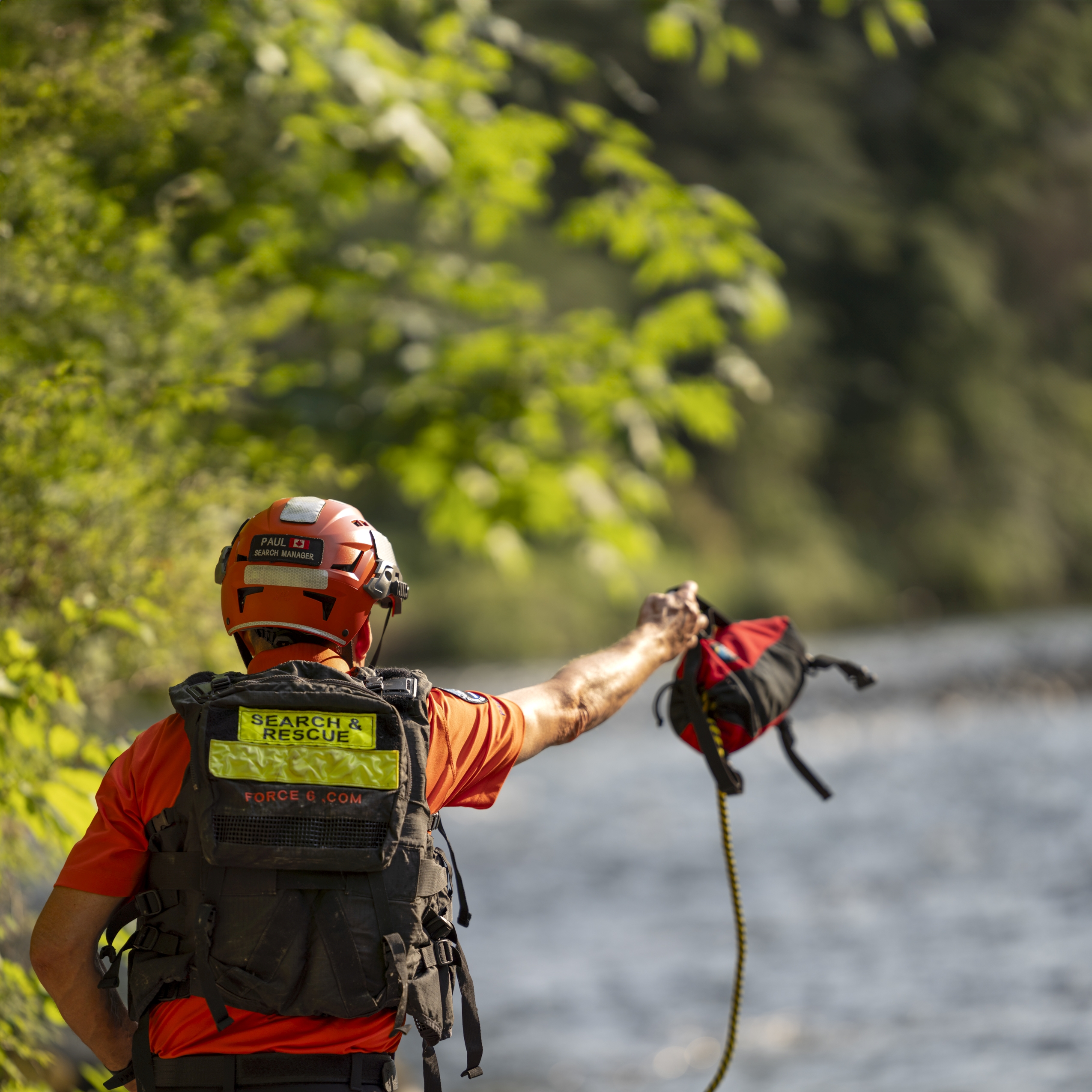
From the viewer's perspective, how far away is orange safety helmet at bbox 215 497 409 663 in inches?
98.9

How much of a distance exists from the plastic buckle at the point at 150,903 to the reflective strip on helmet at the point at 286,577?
617 millimetres

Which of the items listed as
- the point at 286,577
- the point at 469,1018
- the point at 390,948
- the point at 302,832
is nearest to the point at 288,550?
the point at 286,577

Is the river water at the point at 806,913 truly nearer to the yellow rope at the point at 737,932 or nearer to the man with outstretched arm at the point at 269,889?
the yellow rope at the point at 737,932

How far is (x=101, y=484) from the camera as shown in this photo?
174 inches

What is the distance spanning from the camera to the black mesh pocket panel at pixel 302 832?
2.29 meters

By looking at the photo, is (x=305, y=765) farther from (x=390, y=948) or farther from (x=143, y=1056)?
(x=143, y=1056)

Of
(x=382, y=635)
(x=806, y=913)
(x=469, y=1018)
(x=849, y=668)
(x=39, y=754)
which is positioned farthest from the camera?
(x=806, y=913)

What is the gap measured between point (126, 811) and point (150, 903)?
18cm

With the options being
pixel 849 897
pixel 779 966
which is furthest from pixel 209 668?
pixel 849 897

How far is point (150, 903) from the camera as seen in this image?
7.66 feet

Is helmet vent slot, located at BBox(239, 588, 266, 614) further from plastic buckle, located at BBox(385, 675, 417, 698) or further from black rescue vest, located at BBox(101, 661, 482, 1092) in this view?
plastic buckle, located at BBox(385, 675, 417, 698)

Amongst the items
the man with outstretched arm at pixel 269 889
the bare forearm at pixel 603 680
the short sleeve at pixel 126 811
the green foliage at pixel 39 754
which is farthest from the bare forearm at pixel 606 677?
the green foliage at pixel 39 754

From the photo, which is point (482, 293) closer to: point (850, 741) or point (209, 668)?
point (209, 668)

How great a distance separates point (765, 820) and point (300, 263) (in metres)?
14.9
